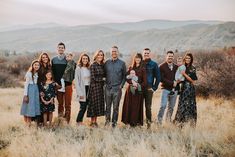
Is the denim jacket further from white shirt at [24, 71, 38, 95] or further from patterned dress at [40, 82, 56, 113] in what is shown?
white shirt at [24, 71, 38, 95]

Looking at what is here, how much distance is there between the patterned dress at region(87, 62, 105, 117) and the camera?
8.98 m

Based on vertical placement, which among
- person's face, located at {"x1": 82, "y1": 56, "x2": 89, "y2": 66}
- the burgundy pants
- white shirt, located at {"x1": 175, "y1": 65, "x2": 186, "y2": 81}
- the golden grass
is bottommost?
the golden grass

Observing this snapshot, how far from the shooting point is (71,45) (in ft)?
573

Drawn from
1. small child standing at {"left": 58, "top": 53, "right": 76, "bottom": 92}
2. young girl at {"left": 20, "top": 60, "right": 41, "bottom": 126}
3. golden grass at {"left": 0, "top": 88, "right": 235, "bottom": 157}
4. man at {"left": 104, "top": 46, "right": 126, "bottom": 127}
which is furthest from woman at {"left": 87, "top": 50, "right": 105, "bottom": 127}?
young girl at {"left": 20, "top": 60, "right": 41, "bottom": 126}

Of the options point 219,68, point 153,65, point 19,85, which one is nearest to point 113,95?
point 153,65

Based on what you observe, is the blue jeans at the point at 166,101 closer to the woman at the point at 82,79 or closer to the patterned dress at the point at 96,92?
the patterned dress at the point at 96,92

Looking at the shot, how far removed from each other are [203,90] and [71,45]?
160 metres

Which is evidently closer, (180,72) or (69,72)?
(180,72)

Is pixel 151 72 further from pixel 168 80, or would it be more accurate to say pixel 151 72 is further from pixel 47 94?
pixel 47 94

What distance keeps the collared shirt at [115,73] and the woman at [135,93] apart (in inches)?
6.9

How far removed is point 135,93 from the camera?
8.92 m

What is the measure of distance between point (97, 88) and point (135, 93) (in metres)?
0.94

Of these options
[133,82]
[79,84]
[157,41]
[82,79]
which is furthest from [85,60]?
[157,41]

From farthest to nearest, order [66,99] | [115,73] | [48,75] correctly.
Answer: [66,99] → [48,75] → [115,73]
